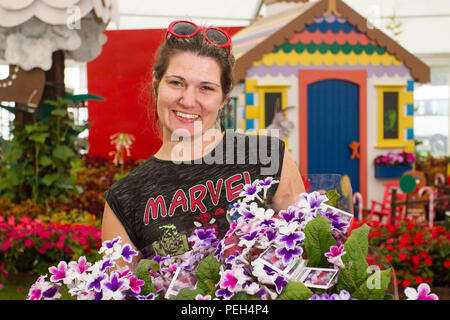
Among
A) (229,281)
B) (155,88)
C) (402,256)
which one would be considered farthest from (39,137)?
(229,281)

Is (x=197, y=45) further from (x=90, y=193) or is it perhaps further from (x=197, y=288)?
(x=90, y=193)

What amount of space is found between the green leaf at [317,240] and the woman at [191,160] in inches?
15.3

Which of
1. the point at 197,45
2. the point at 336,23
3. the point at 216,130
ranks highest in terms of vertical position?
the point at 336,23

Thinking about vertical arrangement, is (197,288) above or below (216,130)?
below

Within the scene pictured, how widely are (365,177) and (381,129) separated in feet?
2.36

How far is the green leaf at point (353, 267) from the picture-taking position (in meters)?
0.80

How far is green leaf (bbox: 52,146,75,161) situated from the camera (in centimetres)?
520

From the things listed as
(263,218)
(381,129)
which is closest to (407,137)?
(381,129)

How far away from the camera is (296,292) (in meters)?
0.73

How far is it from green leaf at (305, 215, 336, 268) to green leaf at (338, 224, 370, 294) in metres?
0.03

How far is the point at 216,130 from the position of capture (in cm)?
143

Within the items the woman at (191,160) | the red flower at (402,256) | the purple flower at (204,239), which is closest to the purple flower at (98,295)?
the purple flower at (204,239)

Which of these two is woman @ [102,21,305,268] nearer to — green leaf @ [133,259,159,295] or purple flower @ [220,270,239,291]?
green leaf @ [133,259,159,295]
